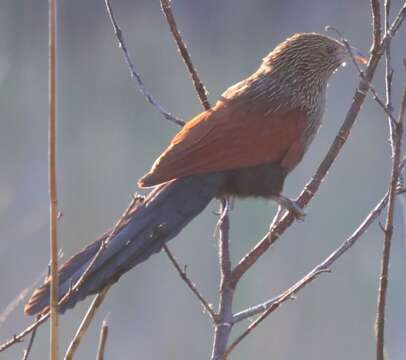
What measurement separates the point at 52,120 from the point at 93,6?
6.28m

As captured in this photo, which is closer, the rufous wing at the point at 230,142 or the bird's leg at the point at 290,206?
the bird's leg at the point at 290,206

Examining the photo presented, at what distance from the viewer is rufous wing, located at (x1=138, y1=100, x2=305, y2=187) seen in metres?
2.20

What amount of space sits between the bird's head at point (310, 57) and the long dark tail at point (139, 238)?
611 mm

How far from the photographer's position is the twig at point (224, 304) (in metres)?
1.49

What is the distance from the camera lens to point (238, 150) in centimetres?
234

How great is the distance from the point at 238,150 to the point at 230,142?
0.10 ft

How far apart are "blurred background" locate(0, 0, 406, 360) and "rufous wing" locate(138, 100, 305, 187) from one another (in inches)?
58.8

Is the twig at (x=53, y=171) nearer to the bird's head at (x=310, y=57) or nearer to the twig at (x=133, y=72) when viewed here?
the twig at (x=133, y=72)

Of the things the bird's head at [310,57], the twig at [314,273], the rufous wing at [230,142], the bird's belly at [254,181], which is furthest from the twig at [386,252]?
the bird's head at [310,57]

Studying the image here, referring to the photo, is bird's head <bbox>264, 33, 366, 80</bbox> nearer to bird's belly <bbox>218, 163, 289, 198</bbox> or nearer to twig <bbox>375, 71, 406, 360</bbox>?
bird's belly <bbox>218, 163, 289, 198</bbox>

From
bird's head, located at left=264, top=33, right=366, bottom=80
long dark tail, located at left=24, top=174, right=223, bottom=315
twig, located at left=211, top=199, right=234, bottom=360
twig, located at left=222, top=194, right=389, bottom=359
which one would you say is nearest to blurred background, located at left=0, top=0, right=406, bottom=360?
bird's head, located at left=264, top=33, right=366, bottom=80

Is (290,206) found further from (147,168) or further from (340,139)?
(147,168)

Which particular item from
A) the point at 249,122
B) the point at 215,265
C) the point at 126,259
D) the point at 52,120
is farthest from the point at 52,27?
the point at 215,265

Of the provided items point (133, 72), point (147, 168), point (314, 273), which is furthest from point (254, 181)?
point (147, 168)
